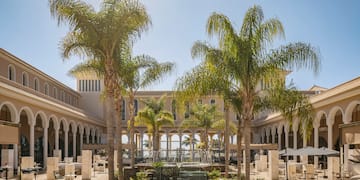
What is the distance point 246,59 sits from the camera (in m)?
15.3

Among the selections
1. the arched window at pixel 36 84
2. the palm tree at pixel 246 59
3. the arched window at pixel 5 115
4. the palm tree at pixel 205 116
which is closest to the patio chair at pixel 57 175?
the arched window at pixel 5 115

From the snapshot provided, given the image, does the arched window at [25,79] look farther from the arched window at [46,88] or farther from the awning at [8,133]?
the awning at [8,133]

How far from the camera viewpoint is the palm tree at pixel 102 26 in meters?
16.8

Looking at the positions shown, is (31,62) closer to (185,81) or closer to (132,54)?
(132,54)

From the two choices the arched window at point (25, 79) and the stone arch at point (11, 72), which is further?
the arched window at point (25, 79)

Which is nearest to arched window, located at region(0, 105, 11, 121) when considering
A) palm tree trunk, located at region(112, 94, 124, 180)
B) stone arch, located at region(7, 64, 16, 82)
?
stone arch, located at region(7, 64, 16, 82)

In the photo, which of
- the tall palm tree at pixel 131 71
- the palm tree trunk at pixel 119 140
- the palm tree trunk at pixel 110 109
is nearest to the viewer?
the palm tree trunk at pixel 110 109

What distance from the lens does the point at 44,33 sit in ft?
62.8

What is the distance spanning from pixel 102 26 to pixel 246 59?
5927 mm

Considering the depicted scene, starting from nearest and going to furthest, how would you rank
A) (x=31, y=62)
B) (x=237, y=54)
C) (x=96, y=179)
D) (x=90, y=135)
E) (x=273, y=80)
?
1. (x=237, y=54)
2. (x=273, y=80)
3. (x=96, y=179)
4. (x=31, y=62)
5. (x=90, y=135)

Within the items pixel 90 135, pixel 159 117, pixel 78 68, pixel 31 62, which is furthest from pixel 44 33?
pixel 90 135

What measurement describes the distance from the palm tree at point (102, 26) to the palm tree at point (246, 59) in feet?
9.35

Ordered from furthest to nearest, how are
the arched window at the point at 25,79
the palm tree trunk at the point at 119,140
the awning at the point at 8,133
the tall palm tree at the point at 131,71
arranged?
the arched window at the point at 25,79 < the tall palm tree at the point at 131,71 < the palm tree trunk at the point at 119,140 < the awning at the point at 8,133

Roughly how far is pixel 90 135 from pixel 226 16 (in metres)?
38.2
